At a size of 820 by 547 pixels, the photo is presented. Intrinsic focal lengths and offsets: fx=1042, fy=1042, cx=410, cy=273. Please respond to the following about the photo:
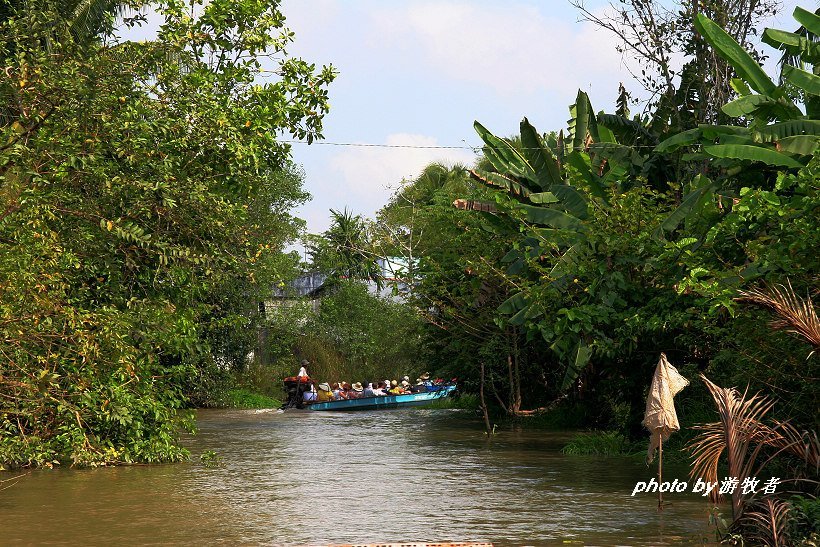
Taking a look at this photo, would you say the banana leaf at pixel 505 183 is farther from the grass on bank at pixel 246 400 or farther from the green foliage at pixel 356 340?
the green foliage at pixel 356 340

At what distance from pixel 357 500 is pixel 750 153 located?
737 centimetres

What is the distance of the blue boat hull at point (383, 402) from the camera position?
116 ft

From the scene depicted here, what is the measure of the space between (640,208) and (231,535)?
9.38m

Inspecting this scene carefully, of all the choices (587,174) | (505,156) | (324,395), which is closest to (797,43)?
(587,174)

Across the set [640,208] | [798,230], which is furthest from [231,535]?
[640,208]

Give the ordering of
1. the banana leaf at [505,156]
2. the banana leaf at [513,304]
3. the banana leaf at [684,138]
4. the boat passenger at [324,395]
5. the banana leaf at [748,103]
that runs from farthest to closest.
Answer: the boat passenger at [324,395] → the banana leaf at [505,156] → the banana leaf at [513,304] → the banana leaf at [684,138] → the banana leaf at [748,103]

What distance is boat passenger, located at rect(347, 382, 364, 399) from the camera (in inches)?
1505

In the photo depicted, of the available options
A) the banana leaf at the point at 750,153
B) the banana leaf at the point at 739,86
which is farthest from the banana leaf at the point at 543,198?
the banana leaf at the point at 750,153

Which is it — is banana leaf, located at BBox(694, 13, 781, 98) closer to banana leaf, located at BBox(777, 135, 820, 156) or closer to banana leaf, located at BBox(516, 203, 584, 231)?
banana leaf, located at BBox(777, 135, 820, 156)

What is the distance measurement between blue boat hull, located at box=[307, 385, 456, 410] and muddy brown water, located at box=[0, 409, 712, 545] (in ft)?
42.1

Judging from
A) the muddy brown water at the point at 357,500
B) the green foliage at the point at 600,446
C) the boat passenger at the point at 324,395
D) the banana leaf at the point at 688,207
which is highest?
the banana leaf at the point at 688,207

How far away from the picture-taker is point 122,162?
15.7 m

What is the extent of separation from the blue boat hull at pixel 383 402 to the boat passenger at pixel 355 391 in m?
1.18

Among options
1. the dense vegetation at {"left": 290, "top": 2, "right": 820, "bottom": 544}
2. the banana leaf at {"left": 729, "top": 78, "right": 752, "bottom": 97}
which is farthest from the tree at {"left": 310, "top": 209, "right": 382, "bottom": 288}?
the banana leaf at {"left": 729, "top": 78, "right": 752, "bottom": 97}
